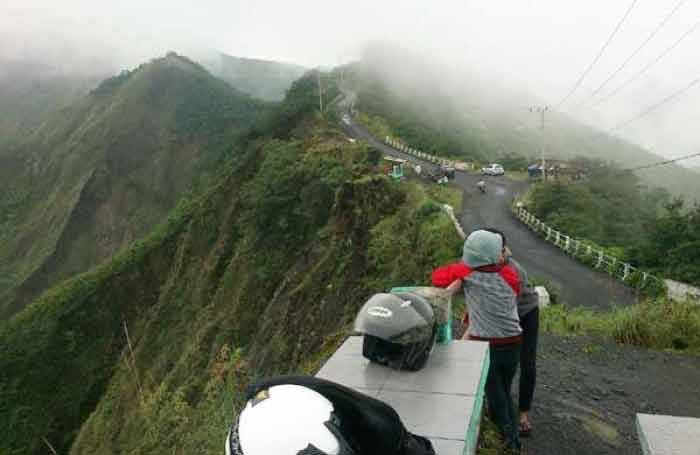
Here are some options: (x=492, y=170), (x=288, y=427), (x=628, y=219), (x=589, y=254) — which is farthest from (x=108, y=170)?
(x=288, y=427)

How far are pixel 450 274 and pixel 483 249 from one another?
1.00 feet

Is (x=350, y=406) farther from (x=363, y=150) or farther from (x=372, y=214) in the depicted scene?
(x=363, y=150)

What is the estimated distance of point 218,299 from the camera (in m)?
26.0

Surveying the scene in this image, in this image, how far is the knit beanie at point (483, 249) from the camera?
3.69 meters

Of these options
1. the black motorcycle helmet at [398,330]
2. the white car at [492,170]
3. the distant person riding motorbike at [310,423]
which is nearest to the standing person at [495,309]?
the black motorcycle helmet at [398,330]

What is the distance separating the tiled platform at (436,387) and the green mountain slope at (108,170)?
58.1m

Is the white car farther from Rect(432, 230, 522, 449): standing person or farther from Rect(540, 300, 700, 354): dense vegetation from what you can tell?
Rect(432, 230, 522, 449): standing person

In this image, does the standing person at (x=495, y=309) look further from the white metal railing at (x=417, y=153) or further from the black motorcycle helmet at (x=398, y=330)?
the white metal railing at (x=417, y=153)

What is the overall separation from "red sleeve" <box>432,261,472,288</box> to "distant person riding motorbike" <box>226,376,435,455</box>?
1720 millimetres

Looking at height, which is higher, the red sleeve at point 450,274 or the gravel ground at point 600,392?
the red sleeve at point 450,274

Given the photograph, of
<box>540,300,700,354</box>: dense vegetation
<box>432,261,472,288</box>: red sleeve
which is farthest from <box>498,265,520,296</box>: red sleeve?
<box>540,300,700,354</box>: dense vegetation

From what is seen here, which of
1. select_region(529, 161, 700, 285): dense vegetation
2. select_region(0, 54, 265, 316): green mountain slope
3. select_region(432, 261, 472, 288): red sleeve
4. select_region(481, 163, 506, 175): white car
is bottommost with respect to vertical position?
select_region(0, 54, 265, 316): green mountain slope

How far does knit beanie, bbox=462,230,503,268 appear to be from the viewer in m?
3.69

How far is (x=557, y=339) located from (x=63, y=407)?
31.7 metres
